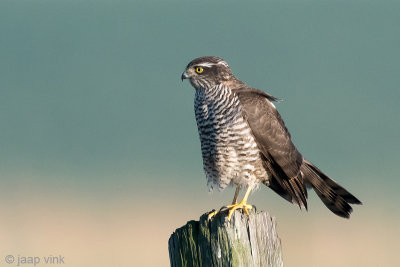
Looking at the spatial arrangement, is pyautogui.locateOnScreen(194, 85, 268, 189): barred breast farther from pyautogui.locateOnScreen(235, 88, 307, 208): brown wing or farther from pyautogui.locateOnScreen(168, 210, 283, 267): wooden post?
pyautogui.locateOnScreen(168, 210, 283, 267): wooden post

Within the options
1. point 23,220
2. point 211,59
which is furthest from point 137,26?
point 211,59

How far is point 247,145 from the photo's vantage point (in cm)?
736

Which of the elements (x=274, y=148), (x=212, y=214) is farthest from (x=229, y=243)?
(x=274, y=148)

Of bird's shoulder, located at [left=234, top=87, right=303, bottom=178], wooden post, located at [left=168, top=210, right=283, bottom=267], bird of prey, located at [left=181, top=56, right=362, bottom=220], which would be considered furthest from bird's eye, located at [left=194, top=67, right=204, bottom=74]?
wooden post, located at [left=168, top=210, right=283, bottom=267]

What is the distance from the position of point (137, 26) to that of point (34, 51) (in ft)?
30.6

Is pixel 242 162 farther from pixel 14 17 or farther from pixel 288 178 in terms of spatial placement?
pixel 14 17

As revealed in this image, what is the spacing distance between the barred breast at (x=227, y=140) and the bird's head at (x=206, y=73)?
106 mm

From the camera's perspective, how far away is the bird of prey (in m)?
7.39

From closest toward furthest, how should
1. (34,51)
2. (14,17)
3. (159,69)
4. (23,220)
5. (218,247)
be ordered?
(218,247)
(23,220)
(159,69)
(34,51)
(14,17)

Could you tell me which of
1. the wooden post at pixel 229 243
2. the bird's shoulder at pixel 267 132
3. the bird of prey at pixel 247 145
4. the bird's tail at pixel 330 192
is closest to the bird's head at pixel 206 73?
the bird of prey at pixel 247 145

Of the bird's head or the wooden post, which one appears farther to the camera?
the bird's head

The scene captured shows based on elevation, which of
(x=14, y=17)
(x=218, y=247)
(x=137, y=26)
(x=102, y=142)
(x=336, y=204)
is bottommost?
(x=218, y=247)

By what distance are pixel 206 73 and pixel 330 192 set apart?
172cm

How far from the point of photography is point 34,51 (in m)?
54.1
